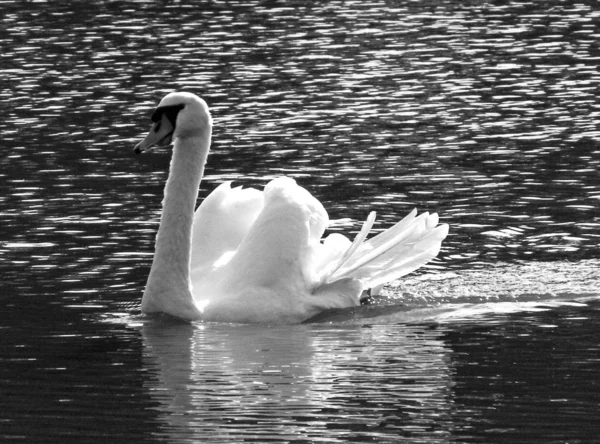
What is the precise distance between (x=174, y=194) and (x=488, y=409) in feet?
13.2

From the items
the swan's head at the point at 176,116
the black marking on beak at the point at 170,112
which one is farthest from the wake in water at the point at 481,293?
the black marking on beak at the point at 170,112

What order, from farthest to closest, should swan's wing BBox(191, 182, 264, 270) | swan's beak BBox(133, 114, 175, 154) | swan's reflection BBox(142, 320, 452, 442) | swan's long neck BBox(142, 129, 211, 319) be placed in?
swan's wing BBox(191, 182, 264, 270), swan's beak BBox(133, 114, 175, 154), swan's long neck BBox(142, 129, 211, 319), swan's reflection BBox(142, 320, 452, 442)

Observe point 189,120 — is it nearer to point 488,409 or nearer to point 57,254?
point 57,254

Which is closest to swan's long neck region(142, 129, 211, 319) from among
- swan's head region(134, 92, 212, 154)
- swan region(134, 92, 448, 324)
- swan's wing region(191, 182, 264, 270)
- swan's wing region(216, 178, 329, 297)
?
swan region(134, 92, 448, 324)

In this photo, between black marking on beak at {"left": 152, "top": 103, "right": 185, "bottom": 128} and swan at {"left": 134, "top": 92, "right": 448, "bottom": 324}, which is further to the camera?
black marking on beak at {"left": 152, "top": 103, "right": 185, "bottom": 128}

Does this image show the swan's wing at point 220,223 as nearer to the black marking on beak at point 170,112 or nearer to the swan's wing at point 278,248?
the swan's wing at point 278,248

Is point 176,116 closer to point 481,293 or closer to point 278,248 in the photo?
point 278,248

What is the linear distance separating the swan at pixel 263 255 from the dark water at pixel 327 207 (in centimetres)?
24

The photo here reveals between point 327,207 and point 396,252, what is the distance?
296 centimetres

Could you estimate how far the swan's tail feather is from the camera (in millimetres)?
12805

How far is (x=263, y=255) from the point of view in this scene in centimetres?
1247

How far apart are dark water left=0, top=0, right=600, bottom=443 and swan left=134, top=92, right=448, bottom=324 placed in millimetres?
241

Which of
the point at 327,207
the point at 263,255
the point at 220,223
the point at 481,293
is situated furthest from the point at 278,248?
the point at 327,207

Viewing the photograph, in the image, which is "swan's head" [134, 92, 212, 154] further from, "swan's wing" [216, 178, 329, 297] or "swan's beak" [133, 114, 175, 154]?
"swan's wing" [216, 178, 329, 297]
